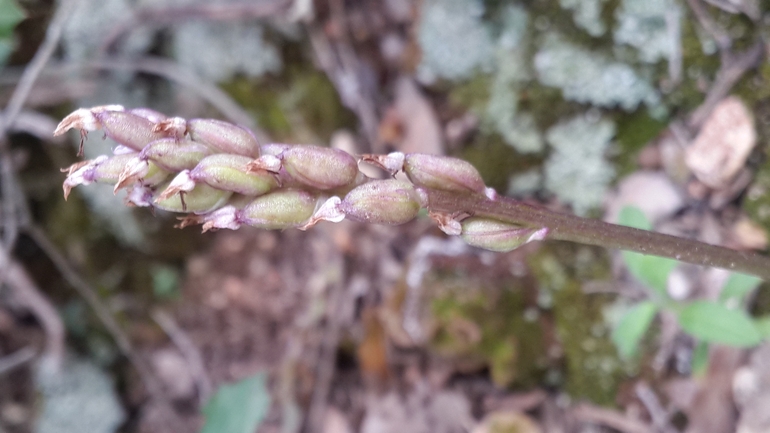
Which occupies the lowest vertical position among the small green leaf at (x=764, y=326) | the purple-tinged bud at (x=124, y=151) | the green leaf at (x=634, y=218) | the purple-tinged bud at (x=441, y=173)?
the small green leaf at (x=764, y=326)

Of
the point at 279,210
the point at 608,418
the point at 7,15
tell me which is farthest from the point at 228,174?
the point at 608,418

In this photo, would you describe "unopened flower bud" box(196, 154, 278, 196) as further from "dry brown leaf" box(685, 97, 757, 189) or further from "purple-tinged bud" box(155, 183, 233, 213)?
"dry brown leaf" box(685, 97, 757, 189)

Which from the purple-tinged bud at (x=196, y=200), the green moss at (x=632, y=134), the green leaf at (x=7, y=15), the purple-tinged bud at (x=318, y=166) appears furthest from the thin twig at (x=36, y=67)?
the green moss at (x=632, y=134)

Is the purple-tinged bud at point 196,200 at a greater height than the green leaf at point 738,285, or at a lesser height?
greater

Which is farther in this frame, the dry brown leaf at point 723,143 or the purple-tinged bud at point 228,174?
the dry brown leaf at point 723,143

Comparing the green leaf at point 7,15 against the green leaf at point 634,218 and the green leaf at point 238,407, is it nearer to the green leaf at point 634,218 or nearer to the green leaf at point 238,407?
the green leaf at point 238,407

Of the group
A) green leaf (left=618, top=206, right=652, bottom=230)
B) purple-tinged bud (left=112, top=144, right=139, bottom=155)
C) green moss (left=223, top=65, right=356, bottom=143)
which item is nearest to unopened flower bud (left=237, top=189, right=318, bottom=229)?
purple-tinged bud (left=112, top=144, right=139, bottom=155)

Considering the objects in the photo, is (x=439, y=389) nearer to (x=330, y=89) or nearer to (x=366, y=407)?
(x=366, y=407)
